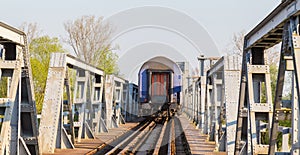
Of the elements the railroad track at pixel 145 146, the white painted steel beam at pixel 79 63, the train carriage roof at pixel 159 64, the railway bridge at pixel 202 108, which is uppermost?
the train carriage roof at pixel 159 64

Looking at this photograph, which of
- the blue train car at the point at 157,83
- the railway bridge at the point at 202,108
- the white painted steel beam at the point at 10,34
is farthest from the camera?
the blue train car at the point at 157,83

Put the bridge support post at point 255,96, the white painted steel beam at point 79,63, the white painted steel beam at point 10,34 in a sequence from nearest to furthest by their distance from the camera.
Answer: the white painted steel beam at point 10,34 < the bridge support post at point 255,96 < the white painted steel beam at point 79,63

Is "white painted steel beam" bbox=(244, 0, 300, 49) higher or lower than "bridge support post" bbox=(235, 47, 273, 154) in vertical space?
higher

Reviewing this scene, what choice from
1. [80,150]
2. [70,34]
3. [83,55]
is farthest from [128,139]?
[70,34]

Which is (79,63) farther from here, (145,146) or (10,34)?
(10,34)

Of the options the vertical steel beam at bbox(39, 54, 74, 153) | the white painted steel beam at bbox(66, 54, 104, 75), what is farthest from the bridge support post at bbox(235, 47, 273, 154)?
the white painted steel beam at bbox(66, 54, 104, 75)

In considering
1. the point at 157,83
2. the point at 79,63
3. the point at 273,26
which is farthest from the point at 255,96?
the point at 157,83

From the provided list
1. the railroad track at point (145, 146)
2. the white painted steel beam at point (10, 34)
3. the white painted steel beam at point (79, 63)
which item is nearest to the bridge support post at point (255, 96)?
the white painted steel beam at point (10, 34)

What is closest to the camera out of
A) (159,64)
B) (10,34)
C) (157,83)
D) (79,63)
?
(10,34)

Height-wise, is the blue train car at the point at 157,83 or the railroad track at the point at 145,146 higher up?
the blue train car at the point at 157,83

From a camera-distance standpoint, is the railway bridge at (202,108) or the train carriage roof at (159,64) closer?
the railway bridge at (202,108)

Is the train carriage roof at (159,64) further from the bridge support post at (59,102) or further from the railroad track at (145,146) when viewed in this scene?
the bridge support post at (59,102)

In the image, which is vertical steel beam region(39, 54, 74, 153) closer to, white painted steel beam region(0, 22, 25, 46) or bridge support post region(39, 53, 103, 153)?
bridge support post region(39, 53, 103, 153)

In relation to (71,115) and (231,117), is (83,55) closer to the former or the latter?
(71,115)
